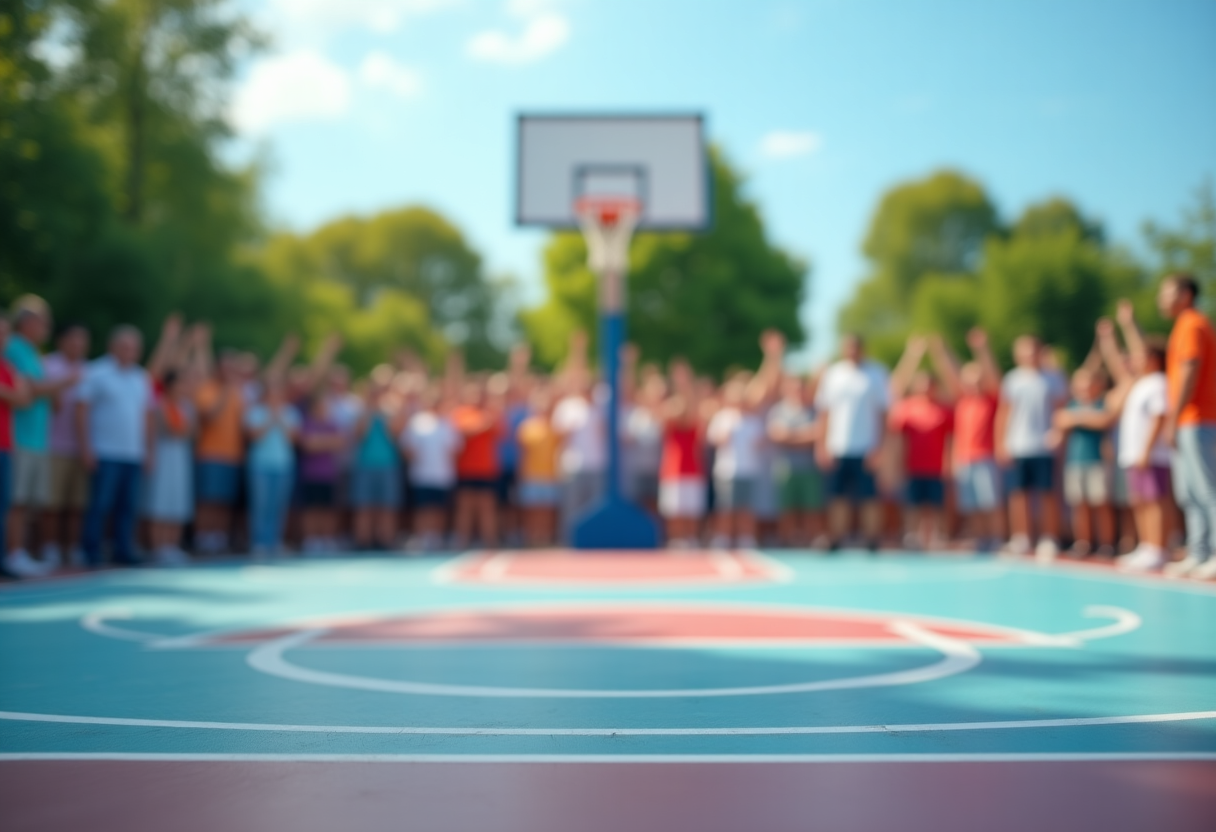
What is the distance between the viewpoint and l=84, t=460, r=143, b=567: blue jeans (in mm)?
9070

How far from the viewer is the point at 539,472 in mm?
12047

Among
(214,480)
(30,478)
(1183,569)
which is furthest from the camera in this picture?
(214,480)

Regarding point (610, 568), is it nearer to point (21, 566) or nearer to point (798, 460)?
point (798, 460)

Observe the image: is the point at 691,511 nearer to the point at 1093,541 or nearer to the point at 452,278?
the point at 1093,541

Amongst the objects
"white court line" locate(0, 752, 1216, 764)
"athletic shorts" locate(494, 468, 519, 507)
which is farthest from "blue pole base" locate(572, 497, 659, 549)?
"white court line" locate(0, 752, 1216, 764)

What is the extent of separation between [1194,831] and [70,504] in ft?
31.9

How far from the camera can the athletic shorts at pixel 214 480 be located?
10812mm

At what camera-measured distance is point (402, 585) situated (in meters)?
7.93

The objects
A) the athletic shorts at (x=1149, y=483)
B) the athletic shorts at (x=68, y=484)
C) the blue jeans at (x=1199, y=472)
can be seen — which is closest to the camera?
the blue jeans at (x=1199, y=472)

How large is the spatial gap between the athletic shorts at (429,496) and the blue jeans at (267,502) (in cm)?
158

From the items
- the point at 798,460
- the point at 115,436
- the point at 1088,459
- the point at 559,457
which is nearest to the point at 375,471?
the point at 559,457

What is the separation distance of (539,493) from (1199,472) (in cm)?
695

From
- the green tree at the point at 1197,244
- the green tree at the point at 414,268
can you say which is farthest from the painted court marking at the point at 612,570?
the green tree at the point at 414,268

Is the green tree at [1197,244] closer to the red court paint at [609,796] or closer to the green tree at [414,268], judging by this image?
the red court paint at [609,796]
